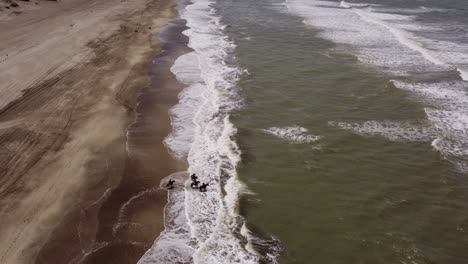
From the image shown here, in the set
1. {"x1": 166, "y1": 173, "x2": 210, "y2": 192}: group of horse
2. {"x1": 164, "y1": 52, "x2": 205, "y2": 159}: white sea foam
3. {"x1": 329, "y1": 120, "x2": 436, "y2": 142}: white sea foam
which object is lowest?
{"x1": 164, "y1": 52, "x2": 205, "y2": 159}: white sea foam

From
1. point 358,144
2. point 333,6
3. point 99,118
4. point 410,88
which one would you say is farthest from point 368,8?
point 99,118

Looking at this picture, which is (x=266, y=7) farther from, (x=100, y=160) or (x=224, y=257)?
(x=224, y=257)

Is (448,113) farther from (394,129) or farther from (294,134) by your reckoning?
(294,134)

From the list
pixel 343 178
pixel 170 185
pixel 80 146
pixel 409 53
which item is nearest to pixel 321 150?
pixel 343 178

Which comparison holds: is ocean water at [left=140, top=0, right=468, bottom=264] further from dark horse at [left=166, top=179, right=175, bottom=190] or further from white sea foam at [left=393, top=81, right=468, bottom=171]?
dark horse at [left=166, top=179, right=175, bottom=190]

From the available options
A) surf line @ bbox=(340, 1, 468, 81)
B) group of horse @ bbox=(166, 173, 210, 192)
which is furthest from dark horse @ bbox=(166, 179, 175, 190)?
surf line @ bbox=(340, 1, 468, 81)
